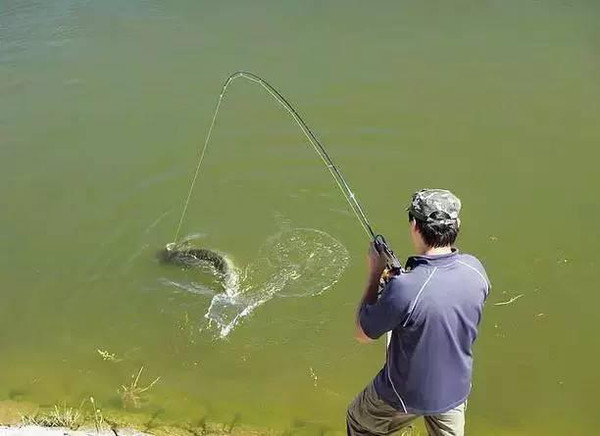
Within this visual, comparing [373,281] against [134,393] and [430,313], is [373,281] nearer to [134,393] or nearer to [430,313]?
[430,313]

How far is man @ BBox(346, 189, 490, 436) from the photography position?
319 cm

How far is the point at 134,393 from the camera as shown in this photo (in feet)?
19.8

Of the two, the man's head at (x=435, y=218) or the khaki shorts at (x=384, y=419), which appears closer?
the man's head at (x=435, y=218)

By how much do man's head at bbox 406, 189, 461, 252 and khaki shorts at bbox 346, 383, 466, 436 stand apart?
0.99 m

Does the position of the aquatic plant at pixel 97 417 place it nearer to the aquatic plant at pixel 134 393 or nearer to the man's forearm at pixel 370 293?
the aquatic plant at pixel 134 393

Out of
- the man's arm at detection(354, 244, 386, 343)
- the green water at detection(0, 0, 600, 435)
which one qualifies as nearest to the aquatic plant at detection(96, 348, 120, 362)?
the green water at detection(0, 0, 600, 435)

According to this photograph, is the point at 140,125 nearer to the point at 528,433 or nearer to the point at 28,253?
the point at 28,253

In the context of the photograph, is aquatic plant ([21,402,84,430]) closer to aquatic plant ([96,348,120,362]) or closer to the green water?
the green water

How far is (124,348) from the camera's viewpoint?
260 inches

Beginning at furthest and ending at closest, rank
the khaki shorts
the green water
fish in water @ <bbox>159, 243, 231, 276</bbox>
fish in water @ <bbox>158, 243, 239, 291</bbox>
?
fish in water @ <bbox>159, 243, 231, 276</bbox> < fish in water @ <bbox>158, 243, 239, 291</bbox> < the green water < the khaki shorts

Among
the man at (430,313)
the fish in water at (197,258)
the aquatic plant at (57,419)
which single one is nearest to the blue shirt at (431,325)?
the man at (430,313)

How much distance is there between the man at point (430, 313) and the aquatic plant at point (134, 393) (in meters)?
3.11

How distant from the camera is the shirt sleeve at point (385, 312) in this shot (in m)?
3.19

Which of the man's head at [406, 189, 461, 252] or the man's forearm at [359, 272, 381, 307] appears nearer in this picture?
the man's head at [406, 189, 461, 252]
